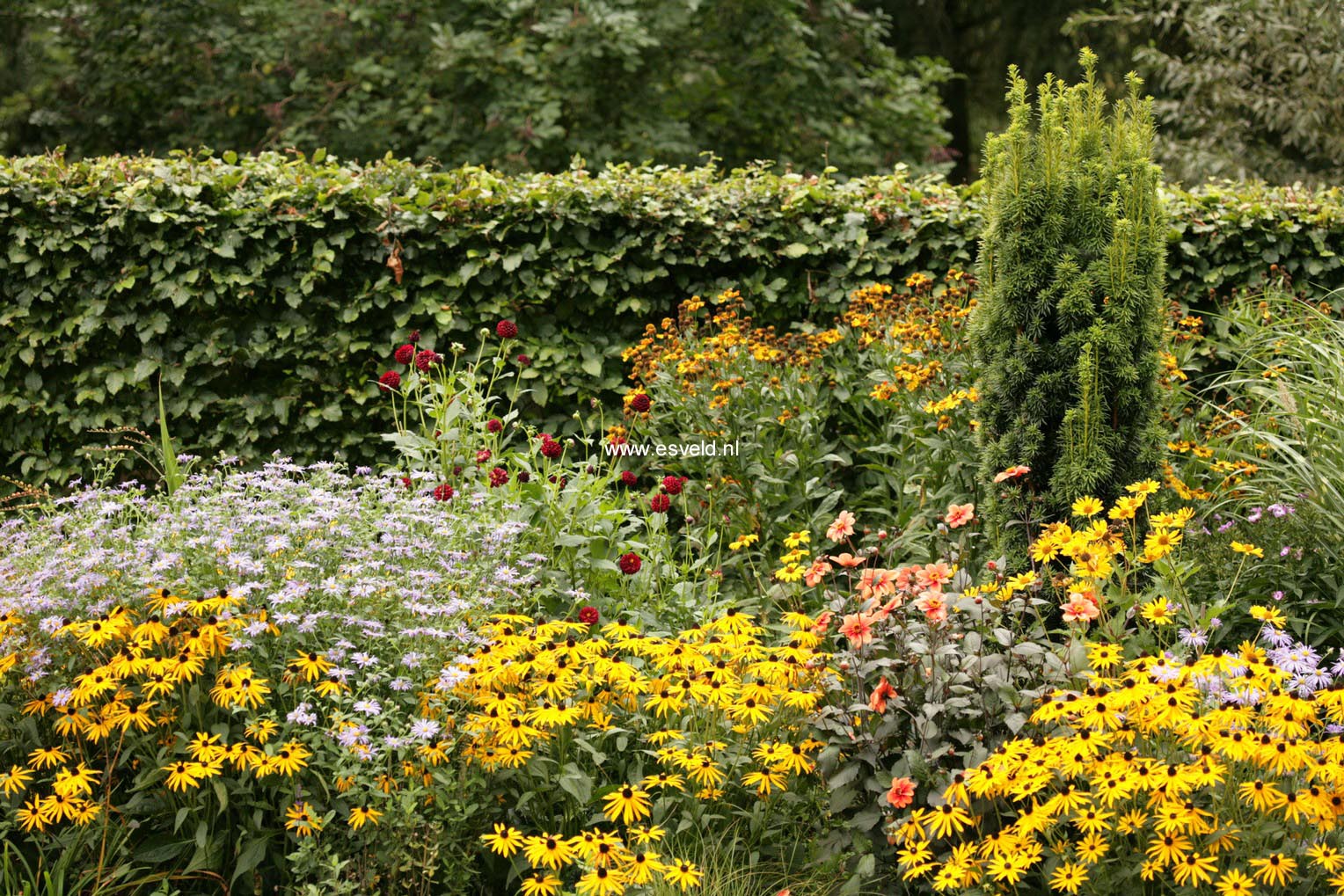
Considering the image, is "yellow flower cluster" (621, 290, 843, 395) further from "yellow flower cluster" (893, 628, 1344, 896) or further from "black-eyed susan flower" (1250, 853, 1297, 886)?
"black-eyed susan flower" (1250, 853, 1297, 886)

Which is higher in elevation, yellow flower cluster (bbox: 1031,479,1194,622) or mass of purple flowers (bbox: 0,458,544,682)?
yellow flower cluster (bbox: 1031,479,1194,622)

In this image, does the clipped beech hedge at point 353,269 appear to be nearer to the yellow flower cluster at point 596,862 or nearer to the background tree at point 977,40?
the yellow flower cluster at point 596,862

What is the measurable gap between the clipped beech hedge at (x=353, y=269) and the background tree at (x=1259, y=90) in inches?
173

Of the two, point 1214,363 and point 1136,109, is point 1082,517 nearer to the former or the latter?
point 1136,109

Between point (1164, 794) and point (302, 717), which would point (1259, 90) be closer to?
point (1164, 794)

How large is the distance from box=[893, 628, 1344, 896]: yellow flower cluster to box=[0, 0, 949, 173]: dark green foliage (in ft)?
26.0

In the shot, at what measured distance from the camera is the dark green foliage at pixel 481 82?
33.0 feet

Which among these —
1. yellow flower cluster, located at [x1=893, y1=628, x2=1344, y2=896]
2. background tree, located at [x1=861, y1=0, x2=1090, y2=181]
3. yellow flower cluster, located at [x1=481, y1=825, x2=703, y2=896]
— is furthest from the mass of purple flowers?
background tree, located at [x1=861, y1=0, x2=1090, y2=181]

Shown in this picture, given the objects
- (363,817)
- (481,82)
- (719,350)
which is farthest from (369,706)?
(481,82)

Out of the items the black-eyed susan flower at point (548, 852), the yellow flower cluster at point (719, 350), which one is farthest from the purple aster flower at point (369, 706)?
the yellow flower cluster at point (719, 350)

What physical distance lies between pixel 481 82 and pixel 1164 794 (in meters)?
9.55

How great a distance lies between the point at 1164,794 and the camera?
228 centimetres

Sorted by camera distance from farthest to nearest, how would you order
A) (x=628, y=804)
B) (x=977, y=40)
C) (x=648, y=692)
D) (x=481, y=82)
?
(x=977, y=40) → (x=481, y=82) → (x=648, y=692) → (x=628, y=804)

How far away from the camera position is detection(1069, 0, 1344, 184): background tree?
31.1 ft
